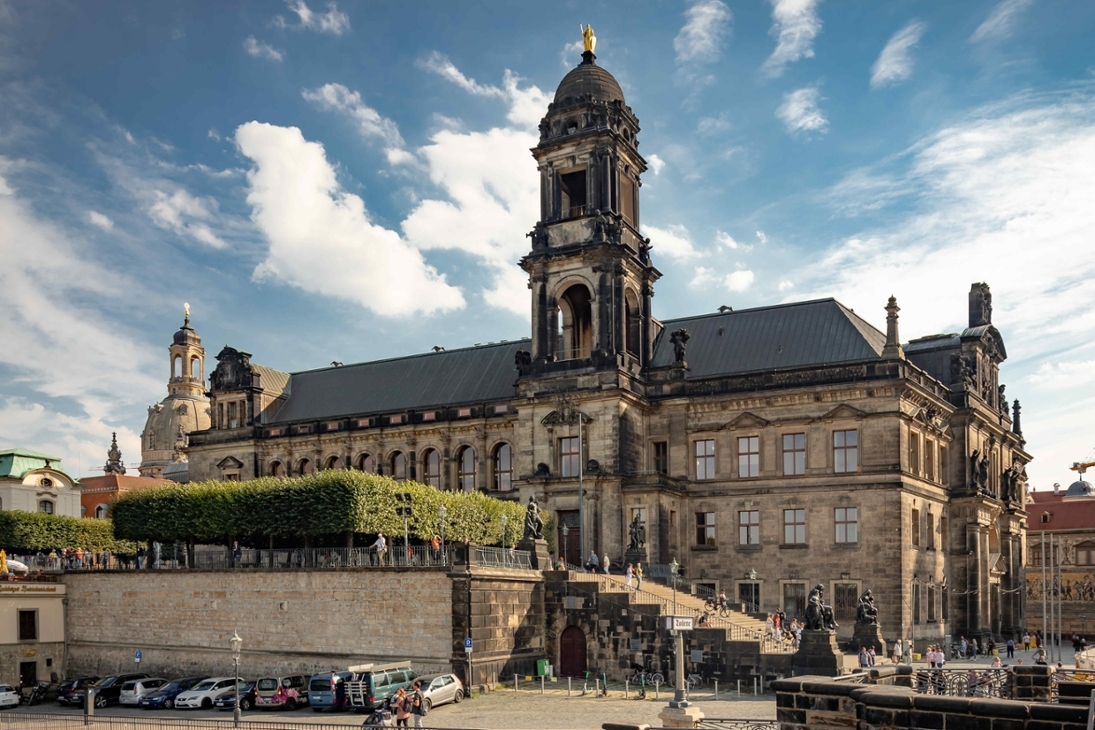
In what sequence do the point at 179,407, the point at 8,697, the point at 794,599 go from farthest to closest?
the point at 179,407
the point at 794,599
the point at 8,697

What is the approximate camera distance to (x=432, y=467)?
64250 mm

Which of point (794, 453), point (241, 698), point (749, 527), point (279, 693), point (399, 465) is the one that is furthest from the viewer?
A: point (399, 465)

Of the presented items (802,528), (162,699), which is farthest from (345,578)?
(802,528)

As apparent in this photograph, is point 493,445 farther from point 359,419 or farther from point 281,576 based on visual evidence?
point 281,576

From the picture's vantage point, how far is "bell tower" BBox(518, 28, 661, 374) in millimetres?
56406

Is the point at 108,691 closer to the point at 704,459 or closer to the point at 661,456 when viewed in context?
the point at 661,456

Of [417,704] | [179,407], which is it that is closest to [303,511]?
[417,704]

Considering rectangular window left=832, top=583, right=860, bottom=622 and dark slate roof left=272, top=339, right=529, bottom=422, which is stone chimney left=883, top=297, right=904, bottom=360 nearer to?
rectangular window left=832, top=583, right=860, bottom=622

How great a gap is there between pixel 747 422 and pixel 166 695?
30566 mm

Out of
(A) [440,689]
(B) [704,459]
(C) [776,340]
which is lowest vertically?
(A) [440,689]

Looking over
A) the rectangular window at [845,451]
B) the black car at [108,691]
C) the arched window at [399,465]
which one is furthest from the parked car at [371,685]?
the arched window at [399,465]

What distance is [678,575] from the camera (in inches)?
2142

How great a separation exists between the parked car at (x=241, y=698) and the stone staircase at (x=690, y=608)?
1359 centimetres

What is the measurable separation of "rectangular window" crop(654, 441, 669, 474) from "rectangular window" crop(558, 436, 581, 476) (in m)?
4.84
